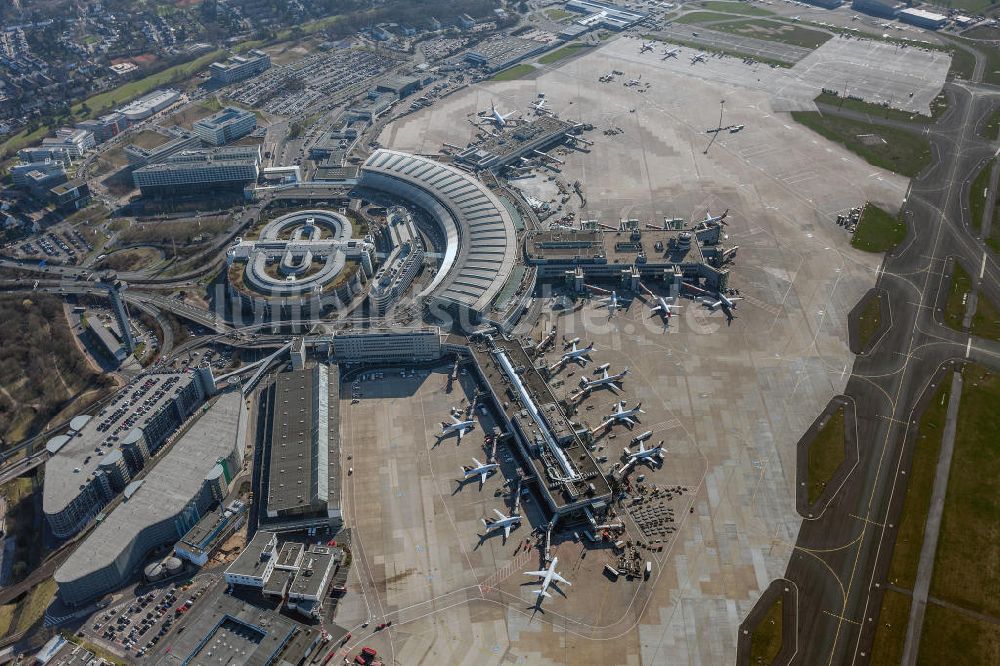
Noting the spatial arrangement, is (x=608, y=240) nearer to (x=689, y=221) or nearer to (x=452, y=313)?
(x=689, y=221)

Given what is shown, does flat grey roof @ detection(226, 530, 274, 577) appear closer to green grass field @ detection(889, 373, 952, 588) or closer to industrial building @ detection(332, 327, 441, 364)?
industrial building @ detection(332, 327, 441, 364)

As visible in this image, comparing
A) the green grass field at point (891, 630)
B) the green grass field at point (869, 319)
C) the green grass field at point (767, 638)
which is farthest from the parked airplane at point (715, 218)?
the green grass field at point (767, 638)

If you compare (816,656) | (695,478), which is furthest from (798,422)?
(816,656)

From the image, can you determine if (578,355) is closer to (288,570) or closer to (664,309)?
(664,309)

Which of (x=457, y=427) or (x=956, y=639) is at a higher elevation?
(x=457, y=427)

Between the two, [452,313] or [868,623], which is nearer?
[868,623]

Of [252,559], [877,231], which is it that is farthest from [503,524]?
[877,231]

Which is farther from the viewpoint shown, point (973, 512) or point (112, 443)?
point (112, 443)
